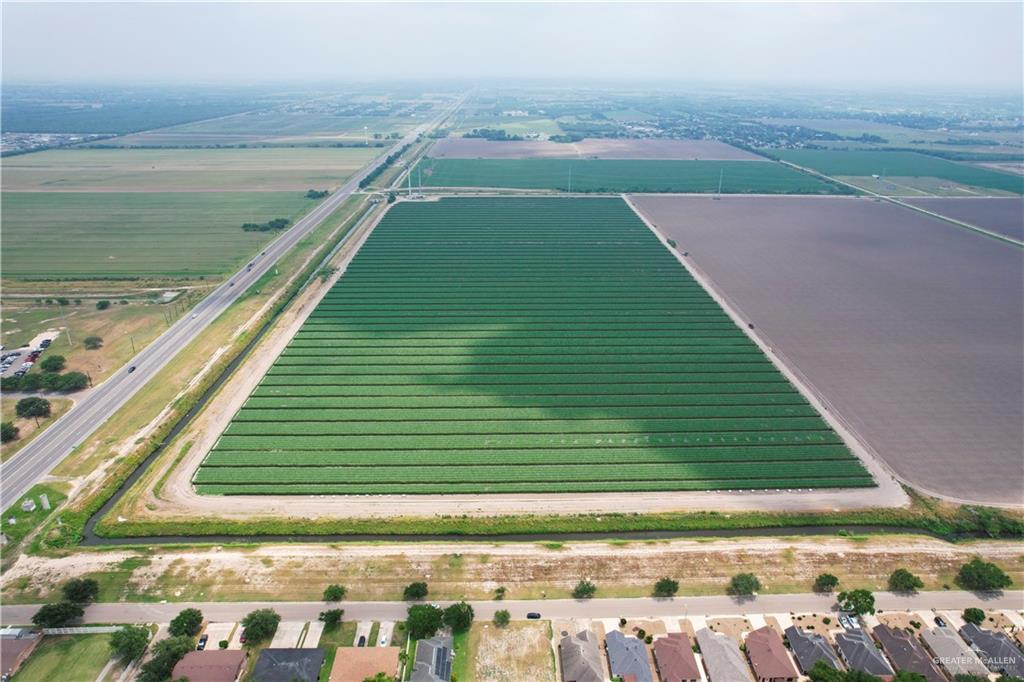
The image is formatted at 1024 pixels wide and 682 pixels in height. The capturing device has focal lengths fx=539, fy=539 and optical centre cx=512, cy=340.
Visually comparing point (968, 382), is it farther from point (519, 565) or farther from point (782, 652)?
point (519, 565)

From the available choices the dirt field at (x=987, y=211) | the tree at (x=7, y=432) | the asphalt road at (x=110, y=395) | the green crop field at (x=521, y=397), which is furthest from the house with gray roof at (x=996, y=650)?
the dirt field at (x=987, y=211)

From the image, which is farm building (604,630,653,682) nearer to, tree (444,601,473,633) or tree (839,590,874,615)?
tree (444,601,473,633)

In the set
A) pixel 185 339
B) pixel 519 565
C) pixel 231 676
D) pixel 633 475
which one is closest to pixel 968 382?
pixel 633 475

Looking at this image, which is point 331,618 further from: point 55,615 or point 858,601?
point 858,601

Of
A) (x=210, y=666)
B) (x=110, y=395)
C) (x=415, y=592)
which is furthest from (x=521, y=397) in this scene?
(x=110, y=395)

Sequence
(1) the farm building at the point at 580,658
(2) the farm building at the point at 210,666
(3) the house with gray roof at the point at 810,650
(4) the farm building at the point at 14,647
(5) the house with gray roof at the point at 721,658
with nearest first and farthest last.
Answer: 1. (2) the farm building at the point at 210,666
2. (1) the farm building at the point at 580,658
3. (5) the house with gray roof at the point at 721,658
4. (4) the farm building at the point at 14,647
5. (3) the house with gray roof at the point at 810,650

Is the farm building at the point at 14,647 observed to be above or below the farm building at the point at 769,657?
below

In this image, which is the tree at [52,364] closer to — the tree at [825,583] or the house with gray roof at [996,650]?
the tree at [825,583]

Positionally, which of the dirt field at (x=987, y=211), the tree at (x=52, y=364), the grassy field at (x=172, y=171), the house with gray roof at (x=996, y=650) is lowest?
the house with gray roof at (x=996, y=650)
